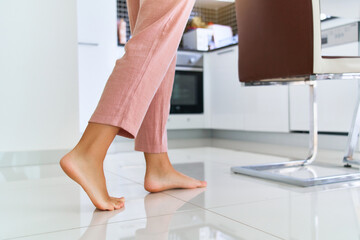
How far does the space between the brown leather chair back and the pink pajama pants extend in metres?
0.52

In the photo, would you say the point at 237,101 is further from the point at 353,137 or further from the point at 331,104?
the point at 353,137

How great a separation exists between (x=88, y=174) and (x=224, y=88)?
8.05 feet

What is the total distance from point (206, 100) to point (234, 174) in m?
1.92

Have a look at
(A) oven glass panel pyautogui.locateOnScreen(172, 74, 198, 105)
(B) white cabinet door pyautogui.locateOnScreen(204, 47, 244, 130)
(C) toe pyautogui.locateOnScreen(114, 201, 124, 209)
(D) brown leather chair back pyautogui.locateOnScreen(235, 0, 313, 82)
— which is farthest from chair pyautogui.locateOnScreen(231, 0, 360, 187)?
(A) oven glass panel pyautogui.locateOnScreen(172, 74, 198, 105)

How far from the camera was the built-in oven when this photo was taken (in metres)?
3.29

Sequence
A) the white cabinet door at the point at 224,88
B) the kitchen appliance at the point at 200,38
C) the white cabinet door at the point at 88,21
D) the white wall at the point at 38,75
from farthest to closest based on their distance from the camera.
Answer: the kitchen appliance at the point at 200,38 → the white cabinet door at the point at 224,88 → the white cabinet door at the point at 88,21 → the white wall at the point at 38,75

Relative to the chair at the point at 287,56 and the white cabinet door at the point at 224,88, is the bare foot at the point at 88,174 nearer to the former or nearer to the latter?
the chair at the point at 287,56

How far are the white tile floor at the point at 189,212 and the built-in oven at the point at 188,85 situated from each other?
1770 millimetres

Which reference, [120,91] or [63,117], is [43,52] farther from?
[120,91]

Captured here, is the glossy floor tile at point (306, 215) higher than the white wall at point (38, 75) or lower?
lower

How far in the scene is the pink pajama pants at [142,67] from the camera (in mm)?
925

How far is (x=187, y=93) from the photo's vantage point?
11.0ft

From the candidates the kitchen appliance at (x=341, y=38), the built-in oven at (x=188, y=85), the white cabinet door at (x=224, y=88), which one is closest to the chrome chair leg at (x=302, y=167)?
the kitchen appliance at (x=341, y=38)

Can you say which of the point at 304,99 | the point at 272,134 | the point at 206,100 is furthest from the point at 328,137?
the point at 206,100
